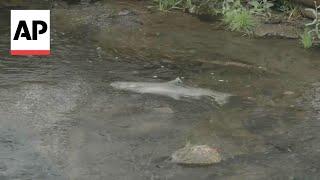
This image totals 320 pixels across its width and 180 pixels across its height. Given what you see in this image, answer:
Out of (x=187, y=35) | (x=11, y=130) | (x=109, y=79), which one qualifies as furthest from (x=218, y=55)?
(x=11, y=130)

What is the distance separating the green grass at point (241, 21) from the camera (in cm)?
675

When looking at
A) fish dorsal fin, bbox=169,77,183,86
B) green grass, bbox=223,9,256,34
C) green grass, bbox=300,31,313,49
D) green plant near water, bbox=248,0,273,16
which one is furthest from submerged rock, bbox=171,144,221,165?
green plant near water, bbox=248,0,273,16

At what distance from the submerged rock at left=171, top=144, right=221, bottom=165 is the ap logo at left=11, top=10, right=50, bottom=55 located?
255cm

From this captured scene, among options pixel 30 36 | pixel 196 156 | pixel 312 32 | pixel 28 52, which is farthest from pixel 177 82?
pixel 312 32

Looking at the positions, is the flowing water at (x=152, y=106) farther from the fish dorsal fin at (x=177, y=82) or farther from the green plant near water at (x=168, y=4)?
the green plant near water at (x=168, y=4)

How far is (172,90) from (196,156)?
1347 millimetres

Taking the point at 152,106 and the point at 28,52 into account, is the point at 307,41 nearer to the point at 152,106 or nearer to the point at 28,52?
the point at 152,106

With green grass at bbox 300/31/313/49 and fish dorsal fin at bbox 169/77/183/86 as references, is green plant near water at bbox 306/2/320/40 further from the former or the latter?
fish dorsal fin at bbox 169/77/183/86

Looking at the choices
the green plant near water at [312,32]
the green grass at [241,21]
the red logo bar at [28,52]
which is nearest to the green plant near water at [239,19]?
the green grass at [241,21]

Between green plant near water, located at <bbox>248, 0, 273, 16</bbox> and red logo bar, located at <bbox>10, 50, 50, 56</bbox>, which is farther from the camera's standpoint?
green plant near water, located at <bbox>248, 0, 273, 16</bbox>

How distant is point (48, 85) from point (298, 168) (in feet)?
7.76

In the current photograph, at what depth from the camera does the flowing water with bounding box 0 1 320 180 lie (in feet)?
12.3

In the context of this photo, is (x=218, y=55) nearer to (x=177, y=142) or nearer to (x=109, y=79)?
(x=109, y=79)

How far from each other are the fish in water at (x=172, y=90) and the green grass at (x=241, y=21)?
6.06 feet
